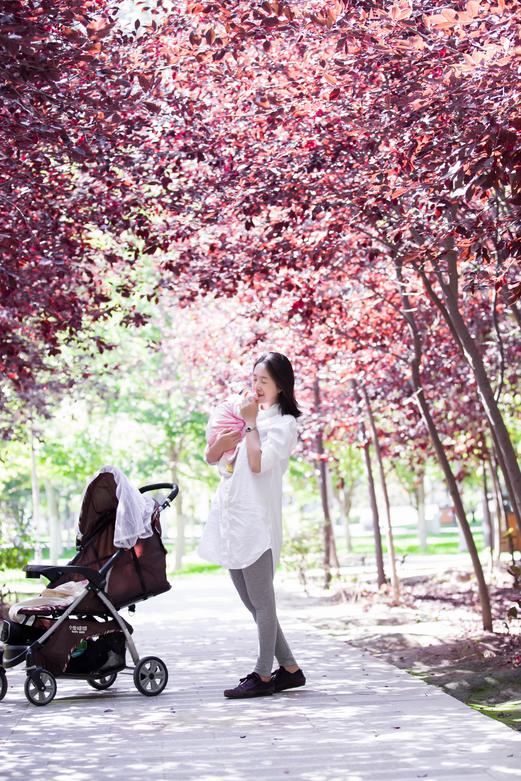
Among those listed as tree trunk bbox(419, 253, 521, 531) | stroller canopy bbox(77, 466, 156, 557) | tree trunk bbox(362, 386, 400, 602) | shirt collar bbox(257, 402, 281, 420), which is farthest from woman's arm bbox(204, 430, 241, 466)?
tree trunk bbox(362, 386, 400, 602)

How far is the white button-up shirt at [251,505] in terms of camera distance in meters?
6.48

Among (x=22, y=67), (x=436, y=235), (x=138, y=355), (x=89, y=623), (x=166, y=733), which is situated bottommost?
(x=166, y=733)

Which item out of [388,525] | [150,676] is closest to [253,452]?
[150,676]

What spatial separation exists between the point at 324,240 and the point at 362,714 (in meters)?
3.97

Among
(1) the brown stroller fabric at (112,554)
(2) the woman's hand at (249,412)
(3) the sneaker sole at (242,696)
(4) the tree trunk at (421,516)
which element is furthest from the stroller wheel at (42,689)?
→ (4) the tree trunk at (421,516)

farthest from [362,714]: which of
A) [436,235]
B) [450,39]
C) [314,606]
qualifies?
[314,606]

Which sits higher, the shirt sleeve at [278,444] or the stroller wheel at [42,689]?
the shirt sleeve at [278,444]

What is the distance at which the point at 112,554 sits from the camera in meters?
7.14

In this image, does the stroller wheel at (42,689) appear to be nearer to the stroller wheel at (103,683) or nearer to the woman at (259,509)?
the stroller wheel at (103,683)

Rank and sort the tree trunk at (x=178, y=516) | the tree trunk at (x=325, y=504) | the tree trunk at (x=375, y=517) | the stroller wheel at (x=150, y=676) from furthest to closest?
the tree trunk at (x=178, y=516) < the tree trunk at (x=325, y=504) < the tree trunk at (x=375, y=517) < the stroller wheel at (x=150, y=676)

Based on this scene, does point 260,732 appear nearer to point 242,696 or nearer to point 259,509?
point 242,696

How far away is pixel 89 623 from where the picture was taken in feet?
22.4

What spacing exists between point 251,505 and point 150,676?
4.17 feet

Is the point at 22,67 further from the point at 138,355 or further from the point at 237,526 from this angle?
the point at 138,355
